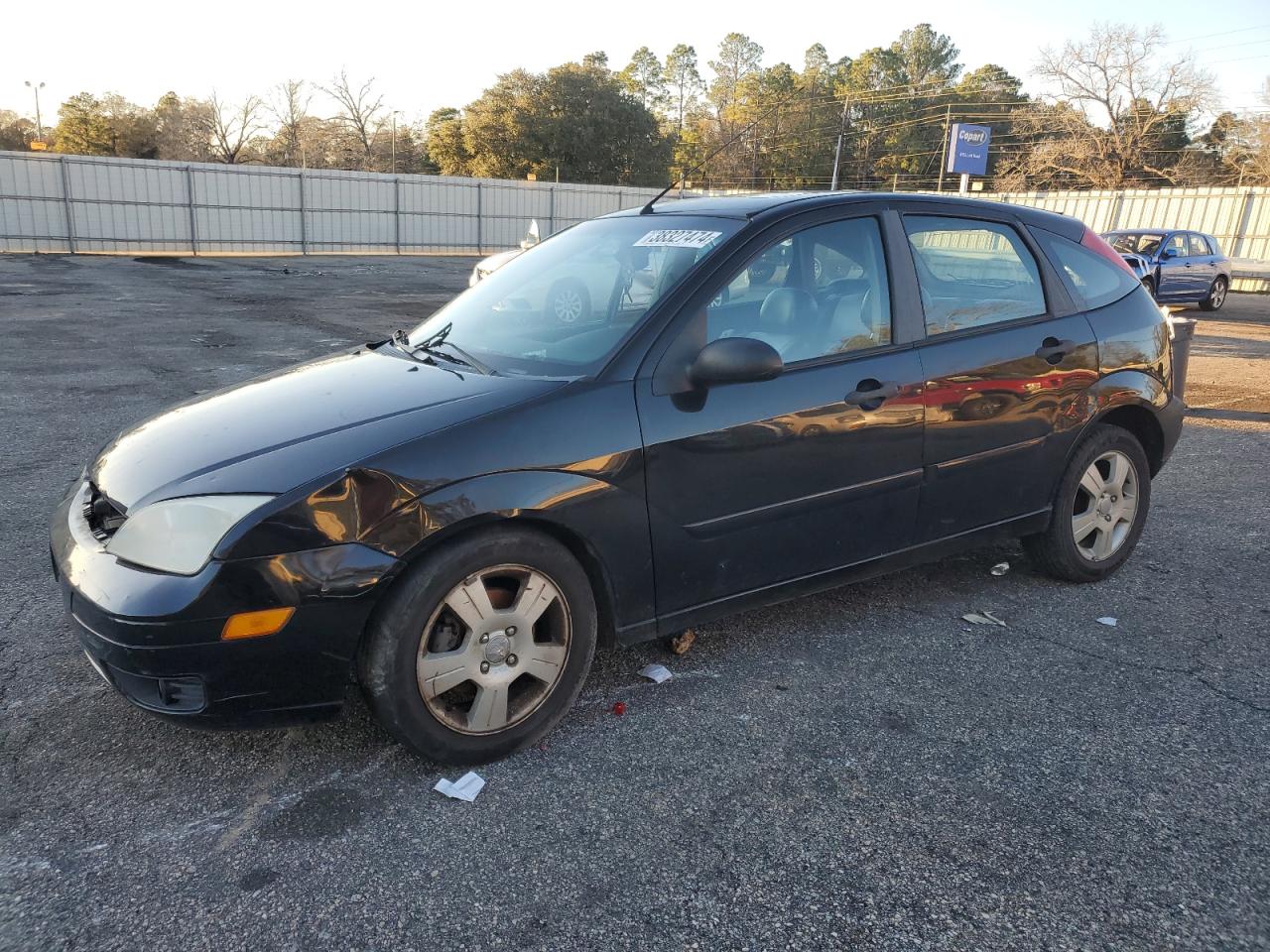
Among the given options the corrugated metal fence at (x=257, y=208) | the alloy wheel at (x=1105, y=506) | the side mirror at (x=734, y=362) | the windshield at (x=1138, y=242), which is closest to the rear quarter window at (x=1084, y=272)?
the alloy wheel at (x=1105, y=506)

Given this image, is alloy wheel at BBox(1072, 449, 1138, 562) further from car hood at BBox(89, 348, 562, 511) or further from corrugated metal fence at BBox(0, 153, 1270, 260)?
corrugated metal fence at BBox(0, 153, 1270, 260)

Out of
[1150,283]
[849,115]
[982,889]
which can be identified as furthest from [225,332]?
[849,115]

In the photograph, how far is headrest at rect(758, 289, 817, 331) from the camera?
3240 millimetres

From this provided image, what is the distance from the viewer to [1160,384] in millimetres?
4281

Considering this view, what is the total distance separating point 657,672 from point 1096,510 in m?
2.25

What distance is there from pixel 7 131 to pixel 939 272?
78.2 metres

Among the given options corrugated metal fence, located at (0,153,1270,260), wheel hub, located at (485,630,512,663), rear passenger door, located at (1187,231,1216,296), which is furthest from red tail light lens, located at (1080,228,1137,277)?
corrugated metal fence, located at (0,153,1270,260)

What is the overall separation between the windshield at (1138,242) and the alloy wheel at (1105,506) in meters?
16.9

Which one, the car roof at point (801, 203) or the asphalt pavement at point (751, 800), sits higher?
the car roof at point (801, 203)

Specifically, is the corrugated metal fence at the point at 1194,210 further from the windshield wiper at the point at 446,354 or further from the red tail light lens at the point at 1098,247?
the windshield wiper at the point at 446,354

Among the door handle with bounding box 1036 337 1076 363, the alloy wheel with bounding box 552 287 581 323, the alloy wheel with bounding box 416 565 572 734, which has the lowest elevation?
the alloy wheel with bounding box 416 565 572 734

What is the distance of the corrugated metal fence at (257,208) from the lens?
23672mm

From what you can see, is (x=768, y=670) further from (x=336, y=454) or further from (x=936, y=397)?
(x=336, y=454)

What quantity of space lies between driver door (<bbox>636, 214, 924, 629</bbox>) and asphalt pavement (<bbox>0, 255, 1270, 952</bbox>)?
→ 46 centimetres
